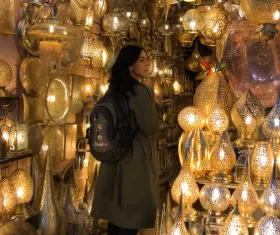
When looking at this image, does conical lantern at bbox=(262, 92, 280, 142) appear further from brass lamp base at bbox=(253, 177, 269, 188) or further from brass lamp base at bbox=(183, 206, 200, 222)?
brass lamp base at bbox=(183, 206, 200, 222)

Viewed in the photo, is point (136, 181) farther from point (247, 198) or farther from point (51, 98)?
point (51, 98)

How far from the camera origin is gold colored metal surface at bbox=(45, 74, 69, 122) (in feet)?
8.70

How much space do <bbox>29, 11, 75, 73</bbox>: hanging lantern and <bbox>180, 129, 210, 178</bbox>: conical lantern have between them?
2.84 ft

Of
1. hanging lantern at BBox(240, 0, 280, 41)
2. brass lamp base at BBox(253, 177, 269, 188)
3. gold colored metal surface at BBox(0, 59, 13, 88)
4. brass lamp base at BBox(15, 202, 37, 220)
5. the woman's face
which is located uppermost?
hanging lantern at BBox(240, 0, 280, 41)

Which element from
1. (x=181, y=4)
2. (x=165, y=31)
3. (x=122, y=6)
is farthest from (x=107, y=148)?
(x=181, y=4)

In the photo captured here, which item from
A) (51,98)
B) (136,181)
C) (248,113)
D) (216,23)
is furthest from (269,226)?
(51,98)

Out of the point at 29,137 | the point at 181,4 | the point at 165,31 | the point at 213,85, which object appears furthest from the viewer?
the point at 181,4

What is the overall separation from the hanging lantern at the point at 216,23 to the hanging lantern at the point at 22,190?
4.02ft

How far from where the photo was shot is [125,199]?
216 centimetres

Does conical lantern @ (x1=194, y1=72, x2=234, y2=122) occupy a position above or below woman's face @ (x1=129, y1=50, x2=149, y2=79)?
below

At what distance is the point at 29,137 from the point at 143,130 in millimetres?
656

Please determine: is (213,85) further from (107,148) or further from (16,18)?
(16,18)

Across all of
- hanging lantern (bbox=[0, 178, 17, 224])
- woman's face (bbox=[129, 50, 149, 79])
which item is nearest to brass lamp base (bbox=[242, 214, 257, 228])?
woman's face (bbox=[129, 50, 149, 79])

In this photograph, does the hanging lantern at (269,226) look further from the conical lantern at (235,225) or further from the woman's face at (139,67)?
the woman's face at (139,67)
